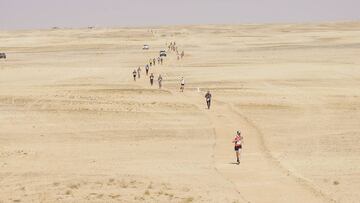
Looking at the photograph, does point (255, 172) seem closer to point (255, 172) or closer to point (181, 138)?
point (255, 172)

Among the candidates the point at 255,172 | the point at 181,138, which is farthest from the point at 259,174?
the point at 181,138

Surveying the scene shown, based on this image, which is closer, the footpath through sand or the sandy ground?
the footpath through sand

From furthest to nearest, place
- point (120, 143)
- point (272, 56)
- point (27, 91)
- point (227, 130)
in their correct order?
point (272, 56) < point (27, 91) < point (227, 130) < point (120, 143)

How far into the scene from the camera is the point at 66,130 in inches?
1358

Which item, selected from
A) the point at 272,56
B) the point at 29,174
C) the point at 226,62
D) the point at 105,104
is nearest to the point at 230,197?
the point at 29,174

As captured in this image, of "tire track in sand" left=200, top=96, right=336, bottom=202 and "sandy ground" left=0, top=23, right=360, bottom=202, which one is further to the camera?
"sandy ground" left=0, top=23, right=360, bottom=202

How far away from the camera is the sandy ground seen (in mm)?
21344

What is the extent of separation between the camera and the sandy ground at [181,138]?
21.3 meters

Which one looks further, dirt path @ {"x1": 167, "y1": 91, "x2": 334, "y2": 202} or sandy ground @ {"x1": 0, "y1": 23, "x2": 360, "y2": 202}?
sandy ground @ {"x1": 0, "y1": 23, "x2": 360, "y2": 202}

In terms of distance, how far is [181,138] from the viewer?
3244 cm

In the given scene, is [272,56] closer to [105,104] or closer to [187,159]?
[105,104]

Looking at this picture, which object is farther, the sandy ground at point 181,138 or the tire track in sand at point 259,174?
the sandy ground at point 181,138

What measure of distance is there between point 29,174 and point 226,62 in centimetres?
5752

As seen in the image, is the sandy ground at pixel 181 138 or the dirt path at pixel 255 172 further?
the sandy ground at pixel 181 138
